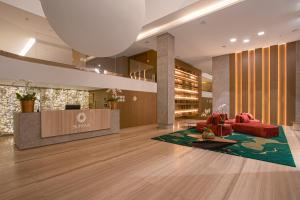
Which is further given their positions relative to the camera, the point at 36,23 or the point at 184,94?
the point at 184,94

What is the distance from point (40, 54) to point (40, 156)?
7209mm

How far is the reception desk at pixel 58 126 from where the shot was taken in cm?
447

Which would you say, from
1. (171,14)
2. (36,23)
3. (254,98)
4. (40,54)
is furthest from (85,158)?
(254,98)

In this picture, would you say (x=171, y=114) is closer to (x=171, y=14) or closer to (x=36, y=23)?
(x=171, y=14)

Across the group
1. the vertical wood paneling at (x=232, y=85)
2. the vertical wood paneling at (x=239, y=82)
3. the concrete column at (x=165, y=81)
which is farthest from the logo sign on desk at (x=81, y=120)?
the vertical wood paneling at (x=239, y=82)

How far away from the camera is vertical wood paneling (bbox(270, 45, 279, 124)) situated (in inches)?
361

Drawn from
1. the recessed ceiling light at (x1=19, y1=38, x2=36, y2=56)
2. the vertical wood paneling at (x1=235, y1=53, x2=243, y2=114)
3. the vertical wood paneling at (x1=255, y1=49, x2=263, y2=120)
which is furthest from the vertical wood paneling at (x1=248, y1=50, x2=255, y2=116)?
the recessed ceiling light at (x1=19, y1=38, x2=36, y2=56)

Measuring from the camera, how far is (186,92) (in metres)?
13.7

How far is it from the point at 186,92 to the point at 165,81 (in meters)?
6.27

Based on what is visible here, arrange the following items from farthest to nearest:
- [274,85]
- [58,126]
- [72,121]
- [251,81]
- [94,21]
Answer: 1. [251,81]
2. [274,85]
3. [72,121]
4. [58,126]
5. [94,21]

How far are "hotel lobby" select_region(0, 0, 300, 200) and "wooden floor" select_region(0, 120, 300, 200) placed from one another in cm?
3

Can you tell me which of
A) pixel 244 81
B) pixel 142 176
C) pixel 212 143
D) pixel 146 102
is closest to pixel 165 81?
pixel 146 102

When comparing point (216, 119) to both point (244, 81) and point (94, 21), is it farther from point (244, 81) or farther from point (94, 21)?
point (94, 21)

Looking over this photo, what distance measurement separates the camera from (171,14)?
6270 mm
